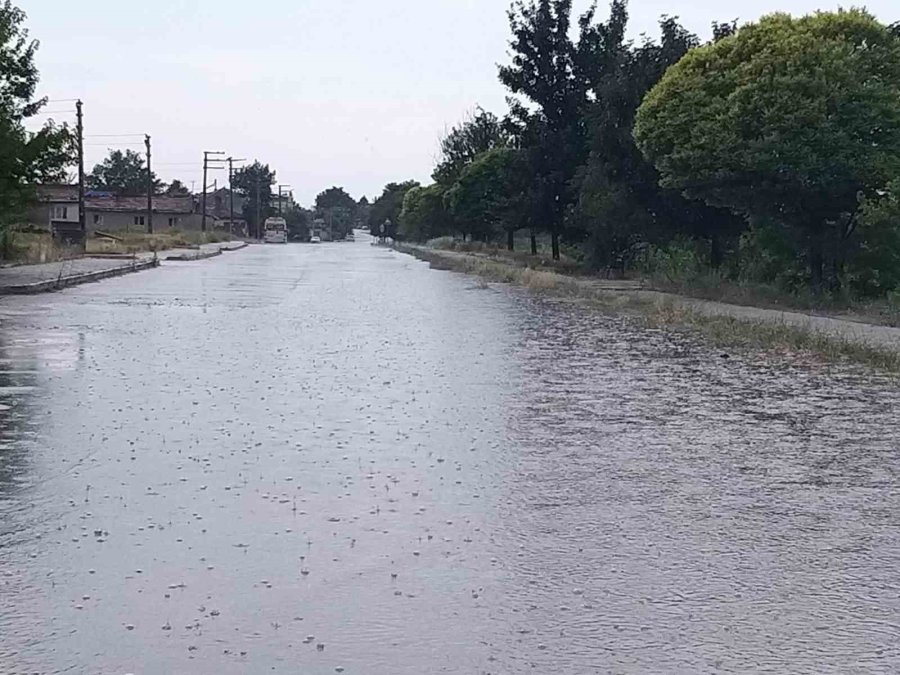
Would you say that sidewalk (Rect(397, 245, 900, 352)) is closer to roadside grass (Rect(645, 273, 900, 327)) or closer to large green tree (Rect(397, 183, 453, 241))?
roadside grass (Rect(645, 273, 900, 327))

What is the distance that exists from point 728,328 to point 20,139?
62.1ft

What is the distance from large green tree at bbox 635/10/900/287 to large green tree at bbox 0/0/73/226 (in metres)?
15.4

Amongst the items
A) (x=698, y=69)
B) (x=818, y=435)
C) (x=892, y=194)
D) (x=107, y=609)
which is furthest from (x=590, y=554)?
(x=698, y=69)

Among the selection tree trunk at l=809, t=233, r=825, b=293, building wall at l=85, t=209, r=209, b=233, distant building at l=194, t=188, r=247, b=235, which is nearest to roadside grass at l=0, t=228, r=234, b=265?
tree trunk at l=809, t=233, r=825, b=293

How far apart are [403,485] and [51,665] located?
147 inches

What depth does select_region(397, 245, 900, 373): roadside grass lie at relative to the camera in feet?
55.9

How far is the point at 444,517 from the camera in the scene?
761 cm

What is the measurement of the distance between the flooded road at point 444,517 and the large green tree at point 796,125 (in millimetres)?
9214

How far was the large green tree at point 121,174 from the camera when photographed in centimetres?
17888

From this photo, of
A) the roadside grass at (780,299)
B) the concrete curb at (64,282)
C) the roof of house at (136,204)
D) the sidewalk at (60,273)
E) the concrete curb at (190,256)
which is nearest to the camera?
the roadside grass at (780,299)

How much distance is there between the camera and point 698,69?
28922 mm

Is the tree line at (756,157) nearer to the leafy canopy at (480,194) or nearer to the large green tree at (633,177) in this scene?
the large green tree at (633,177)

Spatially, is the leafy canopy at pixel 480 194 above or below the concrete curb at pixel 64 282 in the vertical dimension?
above

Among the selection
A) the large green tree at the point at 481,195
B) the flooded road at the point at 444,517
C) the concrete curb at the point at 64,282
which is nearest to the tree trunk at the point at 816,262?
the flooded road at the point at 444,517
